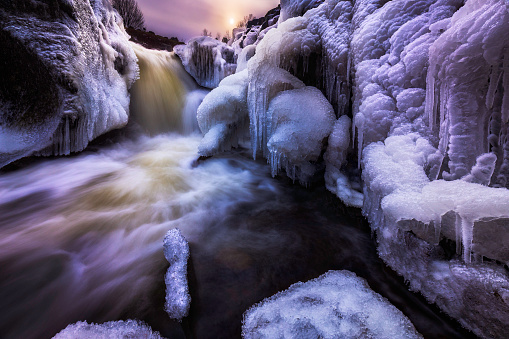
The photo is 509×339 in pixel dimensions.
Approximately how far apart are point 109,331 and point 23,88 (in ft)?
13.2

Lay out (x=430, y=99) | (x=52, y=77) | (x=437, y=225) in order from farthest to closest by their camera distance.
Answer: (x=52, y=77), (x=430, y=99), (x=437, y=225)

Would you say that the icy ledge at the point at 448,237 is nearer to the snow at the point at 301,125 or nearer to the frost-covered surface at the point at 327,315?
the frost-covered surface at the point at 327,315

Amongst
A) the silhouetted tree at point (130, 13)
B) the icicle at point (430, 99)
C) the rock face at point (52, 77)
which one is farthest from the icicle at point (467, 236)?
the silhouetted tree at point (130, 13)

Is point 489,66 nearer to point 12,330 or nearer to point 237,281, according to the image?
point 237,281

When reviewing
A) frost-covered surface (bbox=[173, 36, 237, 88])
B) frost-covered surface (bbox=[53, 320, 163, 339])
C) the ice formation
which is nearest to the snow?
frost-covered surface (bbox=[53, 320, 163, 339])

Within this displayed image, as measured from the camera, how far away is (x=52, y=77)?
11.9 feet

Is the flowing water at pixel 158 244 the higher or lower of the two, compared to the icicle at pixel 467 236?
lower

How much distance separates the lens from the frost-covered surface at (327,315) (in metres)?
1.44

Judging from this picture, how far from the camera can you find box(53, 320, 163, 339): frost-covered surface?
1.48m

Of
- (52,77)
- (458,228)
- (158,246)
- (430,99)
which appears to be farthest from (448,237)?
(52,77)

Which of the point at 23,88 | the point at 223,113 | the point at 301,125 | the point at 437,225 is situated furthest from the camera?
the point at 223,113

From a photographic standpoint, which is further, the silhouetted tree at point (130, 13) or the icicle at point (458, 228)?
the silhouetted tree at point (130, 13)

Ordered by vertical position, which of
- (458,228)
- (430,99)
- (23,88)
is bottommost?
(458,228)

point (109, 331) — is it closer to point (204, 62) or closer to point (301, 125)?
point (301, 125)
